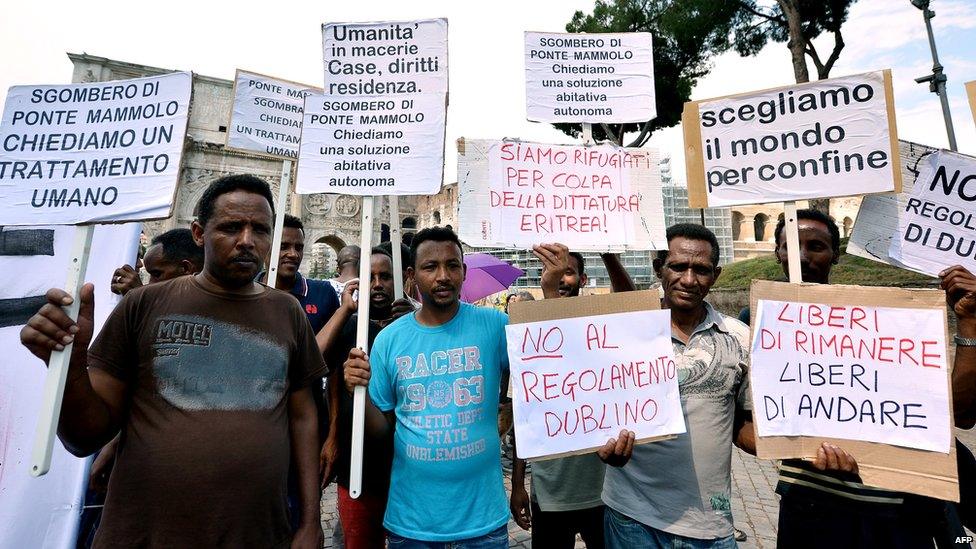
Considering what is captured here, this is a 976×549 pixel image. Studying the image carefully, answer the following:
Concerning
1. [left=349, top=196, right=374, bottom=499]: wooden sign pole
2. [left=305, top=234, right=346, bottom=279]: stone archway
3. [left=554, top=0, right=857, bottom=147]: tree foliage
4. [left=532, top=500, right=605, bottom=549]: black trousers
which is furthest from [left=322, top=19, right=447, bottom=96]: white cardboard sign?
[left=305, top=234, right=346, bottom=279]: stone archway

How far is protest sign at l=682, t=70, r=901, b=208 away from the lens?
2.30 meters

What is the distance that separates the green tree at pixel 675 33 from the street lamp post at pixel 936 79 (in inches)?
303

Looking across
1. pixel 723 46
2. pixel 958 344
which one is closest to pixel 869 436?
pixel 958 344

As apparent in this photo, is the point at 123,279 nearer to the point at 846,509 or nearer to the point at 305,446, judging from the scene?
the point at 305,446

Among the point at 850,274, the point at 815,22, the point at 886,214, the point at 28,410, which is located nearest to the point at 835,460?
the point at 886,214

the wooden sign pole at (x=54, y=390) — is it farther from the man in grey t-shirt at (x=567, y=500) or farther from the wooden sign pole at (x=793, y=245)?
the wooden sign pole at (x=793, y=245)

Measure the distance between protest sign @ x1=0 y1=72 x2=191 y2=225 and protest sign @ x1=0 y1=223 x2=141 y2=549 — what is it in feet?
3.12

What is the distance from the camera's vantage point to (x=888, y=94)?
229cm

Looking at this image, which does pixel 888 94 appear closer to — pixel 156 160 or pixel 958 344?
pixel 958 344

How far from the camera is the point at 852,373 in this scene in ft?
6.83

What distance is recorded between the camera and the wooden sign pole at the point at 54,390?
5.71 feet

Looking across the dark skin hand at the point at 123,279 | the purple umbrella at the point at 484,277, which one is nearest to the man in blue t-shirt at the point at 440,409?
the dark skin hand at the point at 123,279

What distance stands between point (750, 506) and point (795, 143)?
13.4 feet

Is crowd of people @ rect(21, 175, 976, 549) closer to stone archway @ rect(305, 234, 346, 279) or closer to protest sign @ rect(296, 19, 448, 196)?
protest sign @ rect(296, 19, 448, 196)
